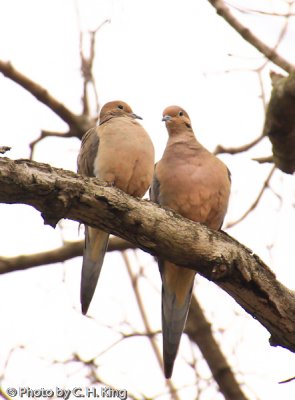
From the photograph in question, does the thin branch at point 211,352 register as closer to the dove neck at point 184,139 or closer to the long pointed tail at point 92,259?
the long pointed tail at point 92,259

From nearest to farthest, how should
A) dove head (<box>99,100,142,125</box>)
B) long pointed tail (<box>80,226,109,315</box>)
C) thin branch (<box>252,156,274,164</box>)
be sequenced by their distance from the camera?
thin branch (<box>252,156,274,164</box>)
long pointed tail (<box>80,226,109,315</box>)
dove head (<box>99,100,142,125</box>)

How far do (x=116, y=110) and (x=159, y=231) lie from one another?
7.82 ft

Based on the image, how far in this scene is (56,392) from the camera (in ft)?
16.2

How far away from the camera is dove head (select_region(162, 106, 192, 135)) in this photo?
5.45 metres

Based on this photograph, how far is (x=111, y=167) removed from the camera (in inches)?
187

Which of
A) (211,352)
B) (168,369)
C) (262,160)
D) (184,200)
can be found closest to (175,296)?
(168,369)

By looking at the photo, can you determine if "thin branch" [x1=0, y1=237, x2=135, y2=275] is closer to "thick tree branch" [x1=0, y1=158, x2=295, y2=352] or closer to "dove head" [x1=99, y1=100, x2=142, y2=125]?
"dove head" [x1=99, y1=100, x2=142, y2=125]

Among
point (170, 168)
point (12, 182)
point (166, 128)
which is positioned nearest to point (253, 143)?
point (170, 168)

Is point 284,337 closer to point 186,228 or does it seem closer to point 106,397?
point 186,228

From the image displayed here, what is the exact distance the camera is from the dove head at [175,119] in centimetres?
545

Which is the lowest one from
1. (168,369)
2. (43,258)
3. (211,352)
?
(168,369)

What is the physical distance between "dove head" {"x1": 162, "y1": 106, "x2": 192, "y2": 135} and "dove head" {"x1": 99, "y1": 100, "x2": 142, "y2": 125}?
255 mm

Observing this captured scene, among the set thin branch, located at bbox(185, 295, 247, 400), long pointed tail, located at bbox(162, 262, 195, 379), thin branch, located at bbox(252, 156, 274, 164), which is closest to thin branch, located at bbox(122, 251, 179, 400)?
thin branch, located at bbox(185, 295, 247, 400)

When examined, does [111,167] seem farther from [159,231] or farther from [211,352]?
[211,352]
